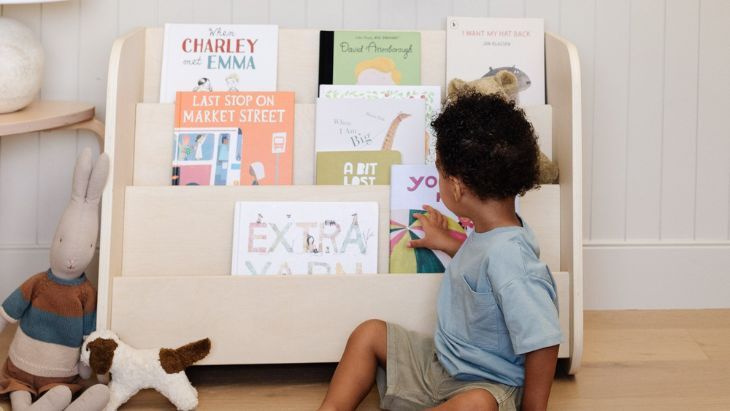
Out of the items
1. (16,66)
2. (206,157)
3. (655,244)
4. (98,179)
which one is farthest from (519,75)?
(16,66)

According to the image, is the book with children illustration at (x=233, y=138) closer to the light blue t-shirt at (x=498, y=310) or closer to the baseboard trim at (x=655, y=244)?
the light blue t-shirt at (x=498, y=310)

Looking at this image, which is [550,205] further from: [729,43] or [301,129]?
[729,43]

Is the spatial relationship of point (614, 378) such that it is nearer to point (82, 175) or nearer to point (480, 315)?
point (480, 315)

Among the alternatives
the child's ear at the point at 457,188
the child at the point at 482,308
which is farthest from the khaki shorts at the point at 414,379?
the child's ear at the point at 457,188

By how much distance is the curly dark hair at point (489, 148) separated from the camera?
48.4 inches

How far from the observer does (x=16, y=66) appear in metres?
1.51

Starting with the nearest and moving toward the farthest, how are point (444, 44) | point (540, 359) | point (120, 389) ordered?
point (540, 359) → point (120, 389) → point (444, 44)

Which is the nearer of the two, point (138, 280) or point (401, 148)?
point (138, 280)

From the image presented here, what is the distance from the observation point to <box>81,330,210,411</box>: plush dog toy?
4.41ft

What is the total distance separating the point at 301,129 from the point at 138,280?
0.45m

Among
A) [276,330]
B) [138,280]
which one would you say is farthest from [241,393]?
[138,280]

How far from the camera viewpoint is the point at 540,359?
3.86 ft

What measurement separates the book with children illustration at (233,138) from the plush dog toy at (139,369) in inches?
13.9

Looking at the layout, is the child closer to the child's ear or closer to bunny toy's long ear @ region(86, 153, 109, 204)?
the child's ear
